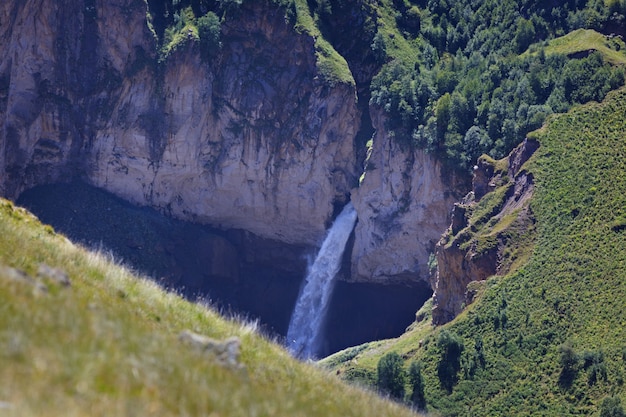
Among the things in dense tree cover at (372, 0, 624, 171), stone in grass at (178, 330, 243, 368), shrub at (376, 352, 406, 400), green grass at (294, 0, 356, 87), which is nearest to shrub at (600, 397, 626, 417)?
shrub at (376, 352, 406, 400)

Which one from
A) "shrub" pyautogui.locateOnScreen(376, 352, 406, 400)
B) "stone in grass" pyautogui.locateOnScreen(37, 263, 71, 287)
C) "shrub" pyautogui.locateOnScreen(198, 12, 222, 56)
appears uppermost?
"shrub" pyautogui.locateOnScreen(198, 12, 222, 56)

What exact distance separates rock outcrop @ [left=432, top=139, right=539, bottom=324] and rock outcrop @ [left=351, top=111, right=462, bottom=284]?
25.7 feet

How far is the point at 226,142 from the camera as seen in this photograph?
96250mm

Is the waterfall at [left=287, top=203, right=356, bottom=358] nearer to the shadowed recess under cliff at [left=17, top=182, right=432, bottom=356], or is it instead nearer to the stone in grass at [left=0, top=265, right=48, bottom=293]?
the shadowed recess under cliff at [left=17, top=182, right=432, bottom=356]

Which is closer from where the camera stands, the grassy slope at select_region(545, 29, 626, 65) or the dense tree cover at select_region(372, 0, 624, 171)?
the dense tree cover at select_region(372, 0, 624, 171)

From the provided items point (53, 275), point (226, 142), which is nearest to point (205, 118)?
point (226, 142)

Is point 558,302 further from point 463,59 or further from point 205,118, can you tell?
point 205,118

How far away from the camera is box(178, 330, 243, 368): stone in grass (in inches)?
770

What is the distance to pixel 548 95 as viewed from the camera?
84.4 meters

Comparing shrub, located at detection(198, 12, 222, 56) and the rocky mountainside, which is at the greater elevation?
shrub, located at detection(198, 12, 222, 56)

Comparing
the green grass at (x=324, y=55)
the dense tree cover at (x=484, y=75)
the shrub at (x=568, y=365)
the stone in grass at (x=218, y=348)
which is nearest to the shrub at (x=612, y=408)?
the shrub at (x=568, y=365)

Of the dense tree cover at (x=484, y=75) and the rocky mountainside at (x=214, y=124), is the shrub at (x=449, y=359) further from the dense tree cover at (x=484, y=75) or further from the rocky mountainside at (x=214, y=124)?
the rocky mountainside at (x=214, y=124)

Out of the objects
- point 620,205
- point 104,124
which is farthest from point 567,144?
point 104,124

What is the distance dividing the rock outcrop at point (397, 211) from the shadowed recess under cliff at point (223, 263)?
2.48 metres
